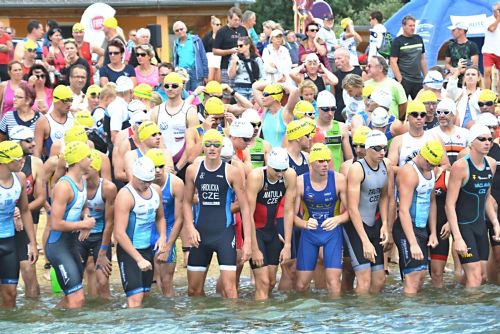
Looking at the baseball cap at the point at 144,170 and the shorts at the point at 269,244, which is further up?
the baseball cap at the point at 144,170

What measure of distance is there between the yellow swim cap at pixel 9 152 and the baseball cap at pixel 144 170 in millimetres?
1295

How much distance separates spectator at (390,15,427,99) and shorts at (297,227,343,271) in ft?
20.1

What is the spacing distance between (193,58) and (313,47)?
82.6 inches

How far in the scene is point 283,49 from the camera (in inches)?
679

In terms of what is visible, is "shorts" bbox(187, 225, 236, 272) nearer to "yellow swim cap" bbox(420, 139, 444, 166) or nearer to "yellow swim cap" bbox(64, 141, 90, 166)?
"yellow swim cap" bbox(64, 141, 90, 166)

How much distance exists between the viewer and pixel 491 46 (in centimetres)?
1834

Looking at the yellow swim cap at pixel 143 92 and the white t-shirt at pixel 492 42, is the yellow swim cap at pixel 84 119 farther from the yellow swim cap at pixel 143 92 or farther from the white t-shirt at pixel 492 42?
the white t-shirt at pixel 492 42

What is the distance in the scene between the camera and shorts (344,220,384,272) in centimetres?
1188

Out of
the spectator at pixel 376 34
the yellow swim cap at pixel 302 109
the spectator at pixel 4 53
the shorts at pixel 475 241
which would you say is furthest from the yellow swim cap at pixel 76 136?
the spectator at pixel 376 34

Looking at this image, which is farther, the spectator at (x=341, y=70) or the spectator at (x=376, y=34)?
the spectator at (x=376, y=34)

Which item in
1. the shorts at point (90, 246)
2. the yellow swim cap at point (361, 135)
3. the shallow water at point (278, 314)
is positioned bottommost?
the shallow water at point (278, 314)

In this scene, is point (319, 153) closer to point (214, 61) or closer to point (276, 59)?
point (276, 59)

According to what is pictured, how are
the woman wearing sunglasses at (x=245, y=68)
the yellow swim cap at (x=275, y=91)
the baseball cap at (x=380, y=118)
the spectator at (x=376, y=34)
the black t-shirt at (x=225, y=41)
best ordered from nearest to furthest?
the baseball cap at (x=380, y=118), the yellow swim cap at (x=275, y=91), the woman wearing sunglasses at (x=245, y=68), the black t-shirt at (x=225, y=41), the spectator at (x=376, y=34)

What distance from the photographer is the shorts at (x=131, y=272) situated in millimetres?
11102
